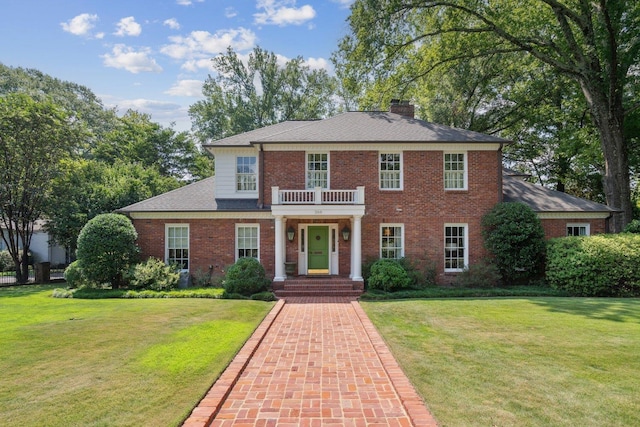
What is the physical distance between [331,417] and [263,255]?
12.0 metres

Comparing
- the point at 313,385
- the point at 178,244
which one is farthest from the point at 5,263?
the point at 313,385

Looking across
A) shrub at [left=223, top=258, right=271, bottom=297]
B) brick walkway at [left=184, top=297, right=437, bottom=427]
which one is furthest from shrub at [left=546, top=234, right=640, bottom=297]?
shrub at [left=223, top=258, right=271, bottom=297]

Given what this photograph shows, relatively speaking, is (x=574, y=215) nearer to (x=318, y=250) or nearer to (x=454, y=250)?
(x=454, y=250)

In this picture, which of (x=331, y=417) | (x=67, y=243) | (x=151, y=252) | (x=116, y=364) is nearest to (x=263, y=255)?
(x=151, y=252)

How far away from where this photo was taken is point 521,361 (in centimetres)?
659

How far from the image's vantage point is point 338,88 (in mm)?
39219

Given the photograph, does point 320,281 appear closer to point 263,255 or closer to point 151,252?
point 263,255

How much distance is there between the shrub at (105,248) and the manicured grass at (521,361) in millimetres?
10761

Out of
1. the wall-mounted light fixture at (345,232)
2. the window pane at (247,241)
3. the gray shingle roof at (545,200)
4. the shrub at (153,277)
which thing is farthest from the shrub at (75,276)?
the gray shingle roof at (545,200)

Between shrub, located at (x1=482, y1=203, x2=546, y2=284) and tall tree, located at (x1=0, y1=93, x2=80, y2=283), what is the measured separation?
2365 cm

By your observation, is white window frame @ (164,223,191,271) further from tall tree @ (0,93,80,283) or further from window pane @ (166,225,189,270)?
tall tree @ (0,93,80,283)

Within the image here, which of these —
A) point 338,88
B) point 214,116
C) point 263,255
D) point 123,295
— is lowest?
point 123,295

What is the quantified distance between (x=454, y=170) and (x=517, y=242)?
4.11m

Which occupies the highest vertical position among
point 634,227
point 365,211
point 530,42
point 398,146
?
point 530,42
